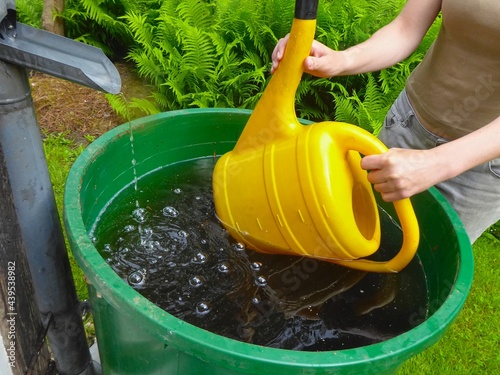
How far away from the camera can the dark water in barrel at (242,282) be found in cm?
116

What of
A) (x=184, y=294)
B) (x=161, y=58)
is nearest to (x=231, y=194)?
(x=184, y=294)

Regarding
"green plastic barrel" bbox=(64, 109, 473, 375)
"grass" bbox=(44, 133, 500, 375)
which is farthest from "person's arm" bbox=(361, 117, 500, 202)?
"grass" bbox=(44, 133, 500, 375)

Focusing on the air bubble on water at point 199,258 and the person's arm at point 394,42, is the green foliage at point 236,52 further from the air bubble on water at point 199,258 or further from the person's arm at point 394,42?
the air bubble on water at point 199,258

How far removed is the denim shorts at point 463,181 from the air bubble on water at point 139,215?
802 millimetres

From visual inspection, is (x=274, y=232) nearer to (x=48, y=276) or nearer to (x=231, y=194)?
(x=231, y=194)

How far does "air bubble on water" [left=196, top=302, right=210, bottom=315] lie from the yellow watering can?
0.22 m

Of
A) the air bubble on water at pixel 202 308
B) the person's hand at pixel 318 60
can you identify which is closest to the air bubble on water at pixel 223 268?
the air bubble on water at pixel 202 308

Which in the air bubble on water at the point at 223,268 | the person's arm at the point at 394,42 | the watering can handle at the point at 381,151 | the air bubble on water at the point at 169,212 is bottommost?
the air bubble on water at the point at 223,268

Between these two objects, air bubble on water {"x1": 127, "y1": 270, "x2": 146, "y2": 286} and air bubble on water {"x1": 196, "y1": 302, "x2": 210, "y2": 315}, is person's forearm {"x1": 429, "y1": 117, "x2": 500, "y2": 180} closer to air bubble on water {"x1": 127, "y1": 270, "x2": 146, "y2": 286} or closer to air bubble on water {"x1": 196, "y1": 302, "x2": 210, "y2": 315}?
air bubble on water {"x1": 196, "y1": 302, "x2": 210, "y2": 315}

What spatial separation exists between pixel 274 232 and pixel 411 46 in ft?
2.41

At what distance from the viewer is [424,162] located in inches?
40.3

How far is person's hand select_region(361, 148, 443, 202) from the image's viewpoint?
1006mm

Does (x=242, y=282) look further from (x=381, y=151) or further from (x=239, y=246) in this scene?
(x=381, y=151)

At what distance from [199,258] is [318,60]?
0.60 metres
